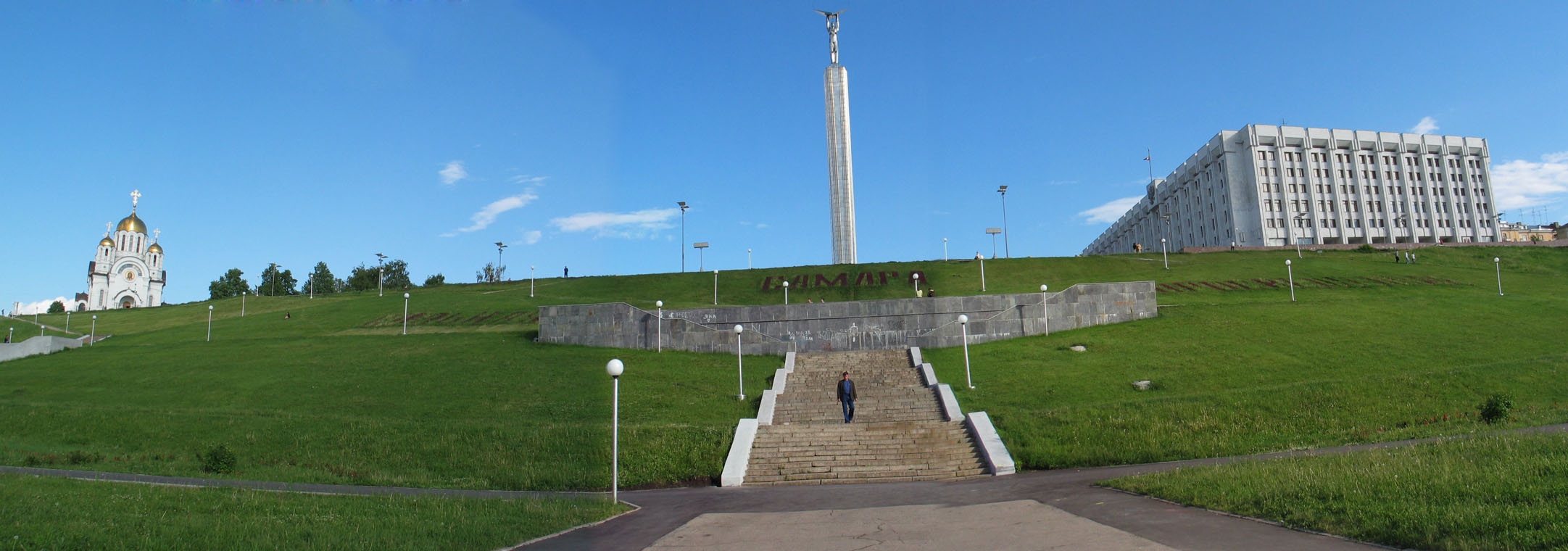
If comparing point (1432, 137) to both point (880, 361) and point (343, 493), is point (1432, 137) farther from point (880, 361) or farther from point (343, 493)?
point (343, 493)

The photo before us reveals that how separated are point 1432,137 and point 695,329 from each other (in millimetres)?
121234

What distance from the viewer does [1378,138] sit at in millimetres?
104375

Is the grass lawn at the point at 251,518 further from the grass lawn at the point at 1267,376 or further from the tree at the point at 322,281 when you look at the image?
the tree at the point at 322,281

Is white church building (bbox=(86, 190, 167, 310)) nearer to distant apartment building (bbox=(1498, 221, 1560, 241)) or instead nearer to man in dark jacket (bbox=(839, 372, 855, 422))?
man in dark jacket (bbox=(839, 372, 855, 422))

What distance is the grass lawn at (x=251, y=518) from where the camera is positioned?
28.0 ft

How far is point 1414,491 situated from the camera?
9.73 metres

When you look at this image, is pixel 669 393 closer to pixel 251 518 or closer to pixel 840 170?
pixel 251 518

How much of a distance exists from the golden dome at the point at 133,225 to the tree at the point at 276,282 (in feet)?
50.9

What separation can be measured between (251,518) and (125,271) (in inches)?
4894

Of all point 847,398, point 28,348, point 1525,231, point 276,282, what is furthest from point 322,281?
point 1525,231

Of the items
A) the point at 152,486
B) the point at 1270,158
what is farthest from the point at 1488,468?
the point at 1270,158

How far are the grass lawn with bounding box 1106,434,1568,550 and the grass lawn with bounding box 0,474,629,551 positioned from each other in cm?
926

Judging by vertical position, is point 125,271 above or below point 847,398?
above

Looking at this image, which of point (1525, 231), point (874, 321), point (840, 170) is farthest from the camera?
point (1525, 231)
